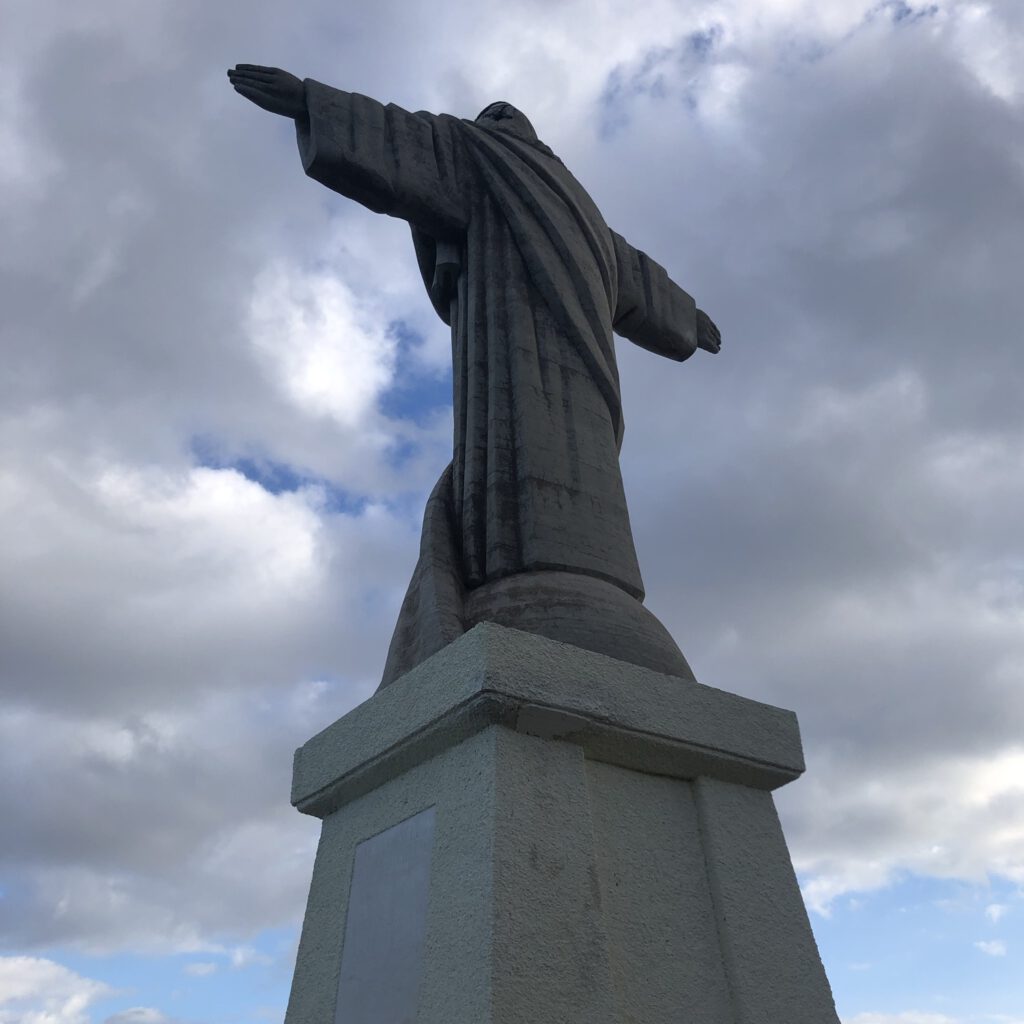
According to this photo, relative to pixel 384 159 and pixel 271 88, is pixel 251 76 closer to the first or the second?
pixel 271 88

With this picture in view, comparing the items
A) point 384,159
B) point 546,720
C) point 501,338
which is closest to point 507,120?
point 384,159

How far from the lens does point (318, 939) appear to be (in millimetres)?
3857

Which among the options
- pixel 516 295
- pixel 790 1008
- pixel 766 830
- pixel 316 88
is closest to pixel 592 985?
pixel 790 1008

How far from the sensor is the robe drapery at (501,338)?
4629 millimetres

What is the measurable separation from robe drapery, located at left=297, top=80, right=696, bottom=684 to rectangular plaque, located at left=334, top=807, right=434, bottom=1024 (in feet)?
2.95

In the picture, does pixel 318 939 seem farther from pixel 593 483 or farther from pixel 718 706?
pixel 593 483

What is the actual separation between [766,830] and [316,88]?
16.2ft

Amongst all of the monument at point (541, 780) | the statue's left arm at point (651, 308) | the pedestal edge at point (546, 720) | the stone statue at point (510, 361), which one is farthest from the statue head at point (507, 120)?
the pedestal edge at point (546, 720)

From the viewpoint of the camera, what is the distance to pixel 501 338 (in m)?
5.43

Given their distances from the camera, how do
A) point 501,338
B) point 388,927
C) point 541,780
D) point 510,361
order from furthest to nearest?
point 501,338, point 510,361, point 388,927, point 541,780

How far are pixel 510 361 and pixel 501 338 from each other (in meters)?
0.19

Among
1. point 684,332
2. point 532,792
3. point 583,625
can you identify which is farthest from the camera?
point 684,332

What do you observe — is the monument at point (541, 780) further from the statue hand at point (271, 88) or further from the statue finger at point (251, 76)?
the statue finger at point (251, 76)

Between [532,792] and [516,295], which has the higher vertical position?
[516,295]
